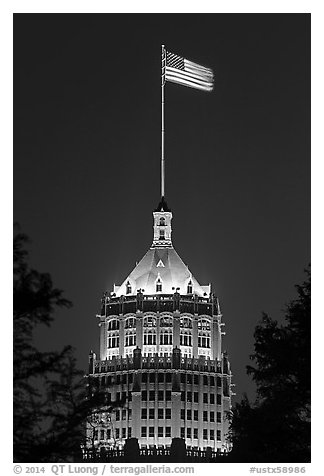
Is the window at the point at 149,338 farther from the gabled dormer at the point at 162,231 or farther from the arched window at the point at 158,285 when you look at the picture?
the gabled dormer at the point at 162,231

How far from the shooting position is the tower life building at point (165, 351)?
145500 mm

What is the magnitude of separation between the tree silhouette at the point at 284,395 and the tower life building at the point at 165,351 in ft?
297

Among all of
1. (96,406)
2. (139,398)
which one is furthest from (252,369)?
(139,398)

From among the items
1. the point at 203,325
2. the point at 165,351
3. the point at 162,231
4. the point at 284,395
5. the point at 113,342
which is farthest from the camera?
the point at 162,231

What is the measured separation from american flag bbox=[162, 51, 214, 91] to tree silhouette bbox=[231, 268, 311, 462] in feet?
159

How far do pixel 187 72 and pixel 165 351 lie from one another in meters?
49.8

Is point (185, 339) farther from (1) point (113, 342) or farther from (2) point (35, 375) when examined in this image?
(2) point (35, 375)

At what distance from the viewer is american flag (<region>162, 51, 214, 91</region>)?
102 m

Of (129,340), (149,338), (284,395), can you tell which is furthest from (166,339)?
(284,395)

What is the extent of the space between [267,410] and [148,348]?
97905 millimetres

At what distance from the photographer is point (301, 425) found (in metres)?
50.6

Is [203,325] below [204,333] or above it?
above

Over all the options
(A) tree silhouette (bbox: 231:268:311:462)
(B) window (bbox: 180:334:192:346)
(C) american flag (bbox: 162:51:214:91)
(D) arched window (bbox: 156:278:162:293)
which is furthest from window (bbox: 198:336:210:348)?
(A) tree silhouette (bbox: 231:268:311:462)

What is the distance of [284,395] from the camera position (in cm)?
5138
